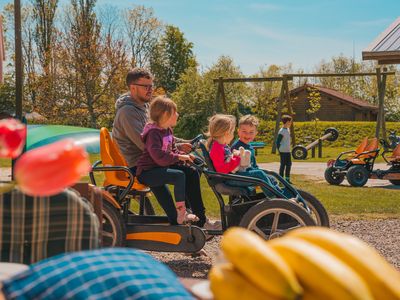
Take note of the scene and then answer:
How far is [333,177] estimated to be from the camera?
535 inches

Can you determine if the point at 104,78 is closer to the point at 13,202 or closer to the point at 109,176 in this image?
the point at 109,176

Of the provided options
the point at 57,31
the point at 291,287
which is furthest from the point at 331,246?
the point at 57,31

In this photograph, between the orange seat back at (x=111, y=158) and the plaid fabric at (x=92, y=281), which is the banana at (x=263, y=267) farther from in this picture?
the orange seat back at (x=111, y=158)

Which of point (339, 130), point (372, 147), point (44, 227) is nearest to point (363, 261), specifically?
point (44, 227)

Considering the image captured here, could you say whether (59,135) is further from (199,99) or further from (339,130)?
(339,130)

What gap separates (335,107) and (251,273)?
2364 inches

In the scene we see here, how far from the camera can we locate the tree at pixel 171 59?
6238 centimetres

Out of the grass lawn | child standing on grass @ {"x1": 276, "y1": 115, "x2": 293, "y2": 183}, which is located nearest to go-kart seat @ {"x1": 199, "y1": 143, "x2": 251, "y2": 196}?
the grass lawn

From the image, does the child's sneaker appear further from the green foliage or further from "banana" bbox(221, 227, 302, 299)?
the green foliage

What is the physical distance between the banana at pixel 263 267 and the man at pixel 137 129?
4.43 metres

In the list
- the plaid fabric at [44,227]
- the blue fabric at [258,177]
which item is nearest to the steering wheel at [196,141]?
the blue fabric at [258,177]

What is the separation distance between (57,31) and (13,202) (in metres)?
44.3

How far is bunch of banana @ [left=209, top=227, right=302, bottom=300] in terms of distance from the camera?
3.66ft

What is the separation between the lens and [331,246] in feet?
3.95
